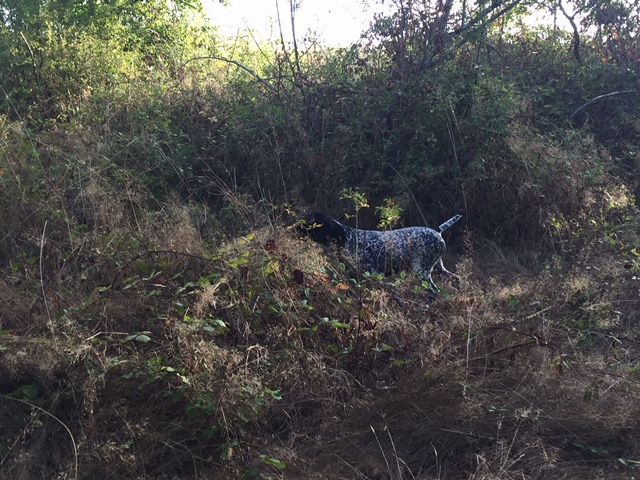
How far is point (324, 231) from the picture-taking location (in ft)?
18.4

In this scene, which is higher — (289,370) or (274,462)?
(289,370)

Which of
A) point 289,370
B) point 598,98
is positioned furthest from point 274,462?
point 598,98

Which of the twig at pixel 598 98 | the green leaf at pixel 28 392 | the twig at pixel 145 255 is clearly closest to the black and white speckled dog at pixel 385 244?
the twig at pixel 145 255

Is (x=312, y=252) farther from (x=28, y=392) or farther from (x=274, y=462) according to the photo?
(x=28, y=392)

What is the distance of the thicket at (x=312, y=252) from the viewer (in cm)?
390

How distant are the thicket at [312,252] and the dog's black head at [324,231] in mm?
222

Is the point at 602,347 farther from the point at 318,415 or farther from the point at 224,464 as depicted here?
the point at 224,464

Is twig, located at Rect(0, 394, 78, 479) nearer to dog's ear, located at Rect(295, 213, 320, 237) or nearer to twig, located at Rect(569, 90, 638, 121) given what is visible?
dog's ear, located at Rect(295, 213, 320, 237)

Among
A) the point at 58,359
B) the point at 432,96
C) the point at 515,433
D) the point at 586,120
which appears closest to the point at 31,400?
the point at 58,359

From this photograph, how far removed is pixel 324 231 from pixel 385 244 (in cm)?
48

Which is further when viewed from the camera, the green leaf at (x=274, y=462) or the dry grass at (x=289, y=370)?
the dry grass at (x=289, y=370)

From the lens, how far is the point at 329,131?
7648mm

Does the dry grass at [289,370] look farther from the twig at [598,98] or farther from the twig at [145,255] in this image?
the twig at [598,98]

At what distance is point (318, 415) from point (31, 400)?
1.56m
